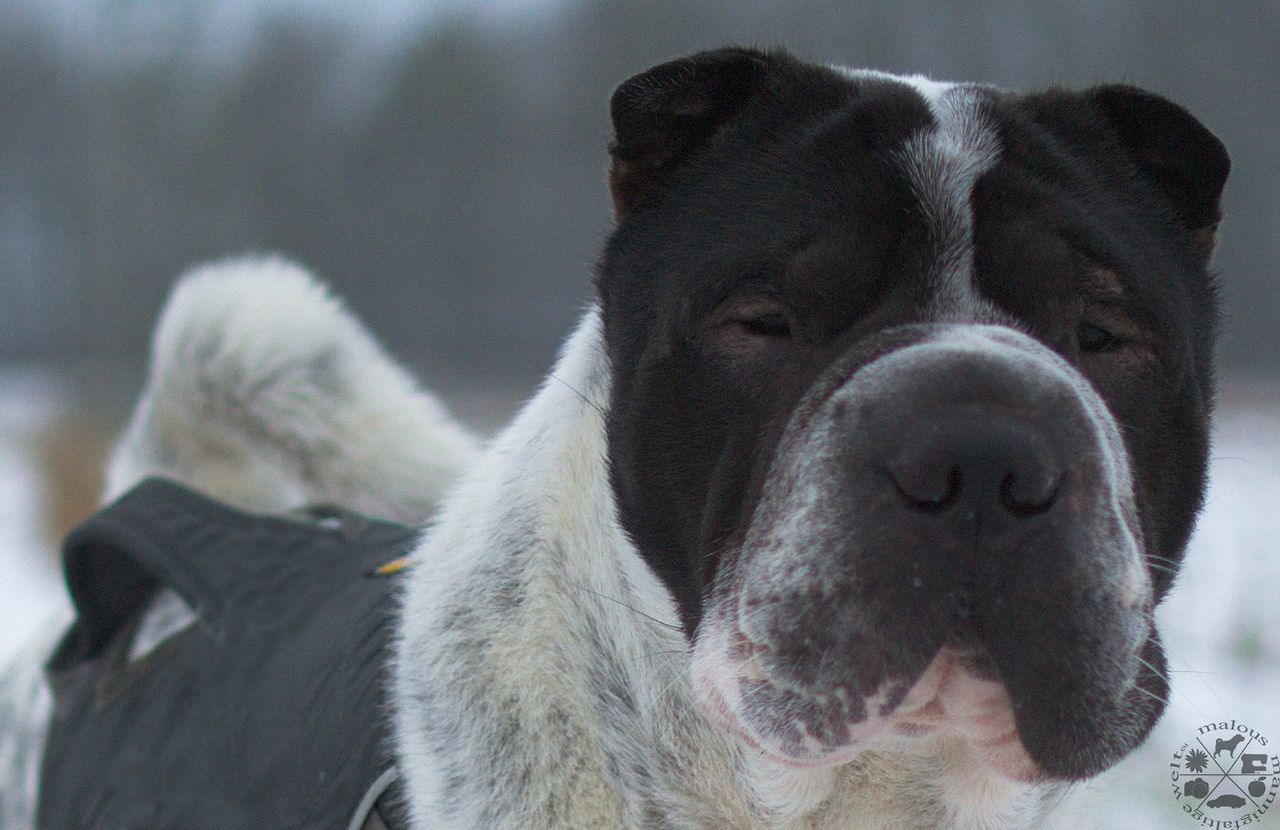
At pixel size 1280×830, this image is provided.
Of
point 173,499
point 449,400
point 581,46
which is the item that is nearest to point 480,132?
point 581,46

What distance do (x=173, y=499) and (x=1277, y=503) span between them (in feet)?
25.1

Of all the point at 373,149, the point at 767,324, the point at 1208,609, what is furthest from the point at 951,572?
the point at 373,149

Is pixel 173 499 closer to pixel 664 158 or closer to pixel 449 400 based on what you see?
pixel 664 158

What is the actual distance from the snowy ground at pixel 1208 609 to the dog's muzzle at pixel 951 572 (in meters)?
0.47

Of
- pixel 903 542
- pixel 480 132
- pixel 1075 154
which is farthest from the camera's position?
pixel 480 132

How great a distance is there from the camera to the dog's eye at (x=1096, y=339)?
1.73 metres

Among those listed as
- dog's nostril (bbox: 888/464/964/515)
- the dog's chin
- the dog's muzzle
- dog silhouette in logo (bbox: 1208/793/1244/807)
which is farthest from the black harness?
dog silhouette in logo (bbox: 1208/793/1244/807)

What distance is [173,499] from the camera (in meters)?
2.83

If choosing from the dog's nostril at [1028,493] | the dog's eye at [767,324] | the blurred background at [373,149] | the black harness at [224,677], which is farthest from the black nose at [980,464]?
the blurred background at [373,149]

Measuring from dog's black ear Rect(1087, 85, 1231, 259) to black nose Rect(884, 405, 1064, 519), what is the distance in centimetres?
76

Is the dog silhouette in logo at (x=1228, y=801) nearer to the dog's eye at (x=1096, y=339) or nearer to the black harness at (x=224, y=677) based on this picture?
the dog's eye at (x=1096, y=339)

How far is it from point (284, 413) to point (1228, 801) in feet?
7.67

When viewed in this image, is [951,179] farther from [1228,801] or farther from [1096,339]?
[1228,801]

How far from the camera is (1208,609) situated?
20.6 ft
